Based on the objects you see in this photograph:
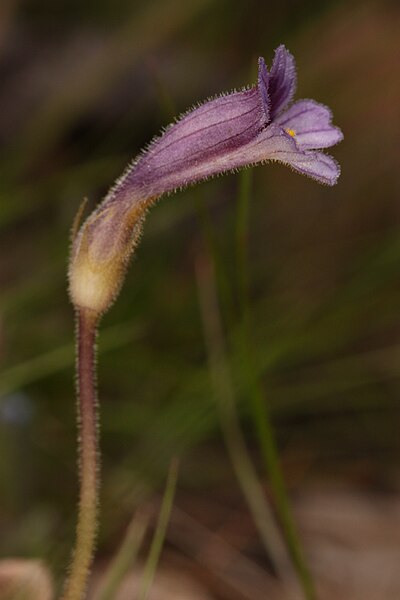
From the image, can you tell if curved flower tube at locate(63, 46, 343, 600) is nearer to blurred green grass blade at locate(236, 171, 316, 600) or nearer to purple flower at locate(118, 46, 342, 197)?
purple flower at locate(118, 46, 342, 197)

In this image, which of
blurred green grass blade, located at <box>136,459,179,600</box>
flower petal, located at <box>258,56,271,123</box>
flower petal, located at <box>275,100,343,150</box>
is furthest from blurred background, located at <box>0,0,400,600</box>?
flower petal, located at <box>258,56,271,123</box>

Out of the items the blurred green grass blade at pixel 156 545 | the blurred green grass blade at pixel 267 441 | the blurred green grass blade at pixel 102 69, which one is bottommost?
the blurred green grass blade at pixel 156 545

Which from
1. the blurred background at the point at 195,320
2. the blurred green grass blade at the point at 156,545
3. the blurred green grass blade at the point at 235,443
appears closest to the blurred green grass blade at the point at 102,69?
the blurred background at the point at 195,320

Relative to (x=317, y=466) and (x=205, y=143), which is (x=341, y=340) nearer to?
(x=317, y=466)

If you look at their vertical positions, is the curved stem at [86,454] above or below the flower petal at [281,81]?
below

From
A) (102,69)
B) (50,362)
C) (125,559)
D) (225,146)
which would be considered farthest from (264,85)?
(102,69)

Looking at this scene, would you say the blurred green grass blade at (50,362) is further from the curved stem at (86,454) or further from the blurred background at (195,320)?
the curved stem at (86,454)
